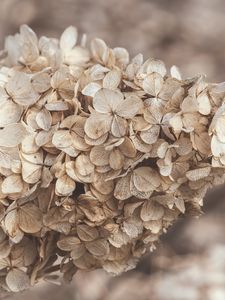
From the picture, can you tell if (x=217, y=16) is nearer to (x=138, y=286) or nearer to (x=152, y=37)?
(x=152, y=37)

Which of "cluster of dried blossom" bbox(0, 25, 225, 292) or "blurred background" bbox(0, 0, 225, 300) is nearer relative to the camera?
"cluster of dried blossom" bbox(0, 25, 225, 292)

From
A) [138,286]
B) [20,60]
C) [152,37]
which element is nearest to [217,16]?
[152,37]

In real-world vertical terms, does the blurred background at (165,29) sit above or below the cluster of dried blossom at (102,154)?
below

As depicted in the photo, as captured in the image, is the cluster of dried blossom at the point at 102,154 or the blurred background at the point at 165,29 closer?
the cluster of dried blossom at the point at 102,154

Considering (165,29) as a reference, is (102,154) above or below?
above

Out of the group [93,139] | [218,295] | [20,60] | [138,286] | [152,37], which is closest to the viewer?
[93,139]

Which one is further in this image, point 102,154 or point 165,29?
point 165,29

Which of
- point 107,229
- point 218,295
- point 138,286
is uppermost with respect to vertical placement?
point 107,229

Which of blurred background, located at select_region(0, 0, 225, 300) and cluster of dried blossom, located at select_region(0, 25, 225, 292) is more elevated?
cluster of dried blossom, located at select_region(0, 25, 225, 292)
